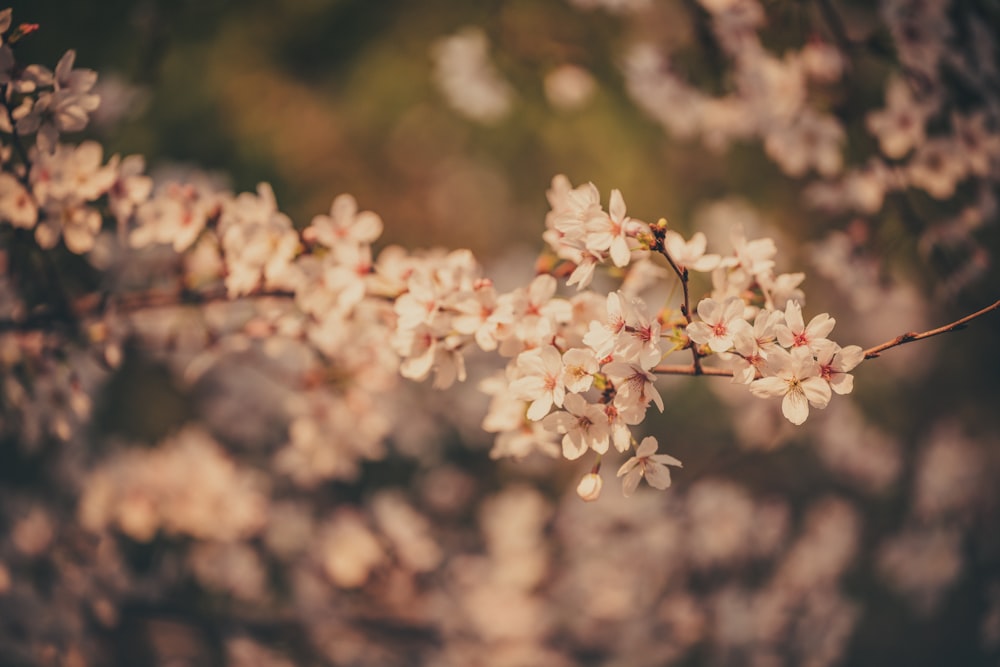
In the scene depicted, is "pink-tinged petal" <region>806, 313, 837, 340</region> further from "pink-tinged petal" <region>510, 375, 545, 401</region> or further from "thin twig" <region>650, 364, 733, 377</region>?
"pink-tinged petal" <region>510, 375, 545, 401</region>

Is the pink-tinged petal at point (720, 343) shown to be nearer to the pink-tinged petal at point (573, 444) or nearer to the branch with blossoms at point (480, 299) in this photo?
the branch with blossoms at point (480, 299)

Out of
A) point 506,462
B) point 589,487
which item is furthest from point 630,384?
point 506,462

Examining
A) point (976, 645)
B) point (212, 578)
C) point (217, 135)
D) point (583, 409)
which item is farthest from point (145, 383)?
point (976, 645)

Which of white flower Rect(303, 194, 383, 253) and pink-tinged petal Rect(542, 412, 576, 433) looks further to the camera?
white flower Rect(303, 194, 383, 253)

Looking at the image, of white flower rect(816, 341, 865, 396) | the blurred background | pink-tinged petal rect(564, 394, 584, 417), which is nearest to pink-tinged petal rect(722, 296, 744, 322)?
white flower rect(816, 341, 865, 396)

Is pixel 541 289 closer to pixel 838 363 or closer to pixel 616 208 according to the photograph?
pixel 616 208

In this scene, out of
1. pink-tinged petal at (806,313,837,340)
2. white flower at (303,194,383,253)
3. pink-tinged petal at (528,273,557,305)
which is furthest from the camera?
white flower at (303,194,383,253)

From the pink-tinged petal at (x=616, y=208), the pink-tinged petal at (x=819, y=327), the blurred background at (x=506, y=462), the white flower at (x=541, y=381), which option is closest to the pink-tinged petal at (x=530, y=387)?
the white flower at (x=541, y=381)
